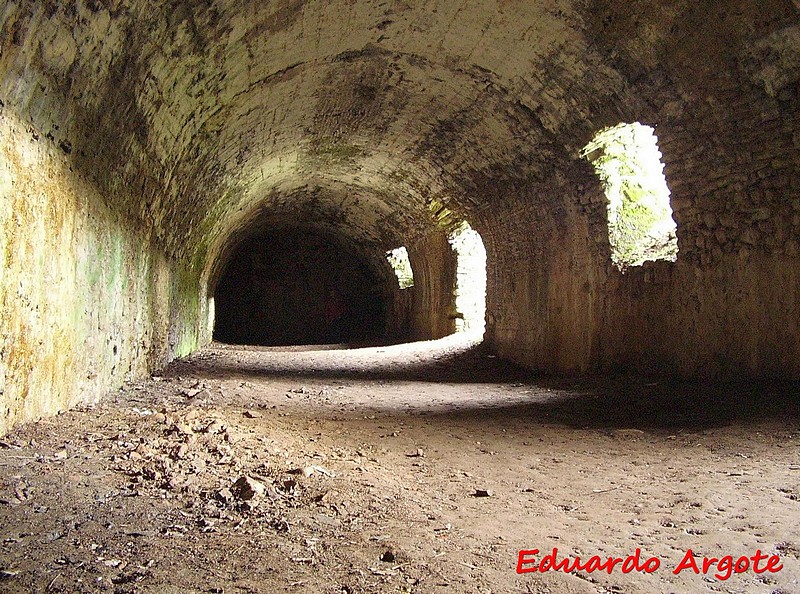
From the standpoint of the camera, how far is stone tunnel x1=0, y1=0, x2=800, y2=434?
3660 mm

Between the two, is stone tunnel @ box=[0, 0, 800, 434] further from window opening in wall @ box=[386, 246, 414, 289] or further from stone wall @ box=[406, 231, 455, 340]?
window opening in wall @ box=[386, 246, 414, 289]

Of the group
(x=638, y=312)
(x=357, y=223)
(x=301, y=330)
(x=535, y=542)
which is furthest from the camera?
(x=301, y=330)

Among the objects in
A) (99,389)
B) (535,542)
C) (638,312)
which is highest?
(638,312)

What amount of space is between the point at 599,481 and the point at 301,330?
18.0 meters

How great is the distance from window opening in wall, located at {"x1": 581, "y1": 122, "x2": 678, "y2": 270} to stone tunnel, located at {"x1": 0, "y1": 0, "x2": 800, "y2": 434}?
18cm

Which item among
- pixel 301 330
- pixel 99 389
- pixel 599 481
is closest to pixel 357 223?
pixel 301 330

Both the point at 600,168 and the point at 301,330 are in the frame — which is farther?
the point at 301,330

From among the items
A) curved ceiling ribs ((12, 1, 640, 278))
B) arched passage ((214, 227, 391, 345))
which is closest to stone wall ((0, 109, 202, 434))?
curved ceiling ribs ((12, 1, 640, 278))

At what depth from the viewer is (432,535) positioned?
2525 millimetres

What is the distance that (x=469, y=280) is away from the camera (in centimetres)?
1266

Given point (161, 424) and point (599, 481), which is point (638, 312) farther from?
point (161, 424)

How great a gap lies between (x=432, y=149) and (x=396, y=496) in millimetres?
7143

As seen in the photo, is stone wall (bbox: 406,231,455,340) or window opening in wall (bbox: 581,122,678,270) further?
stone wall (bbox: 406,231,455,340)

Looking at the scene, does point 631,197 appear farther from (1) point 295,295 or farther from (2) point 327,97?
(1) point 295,295
